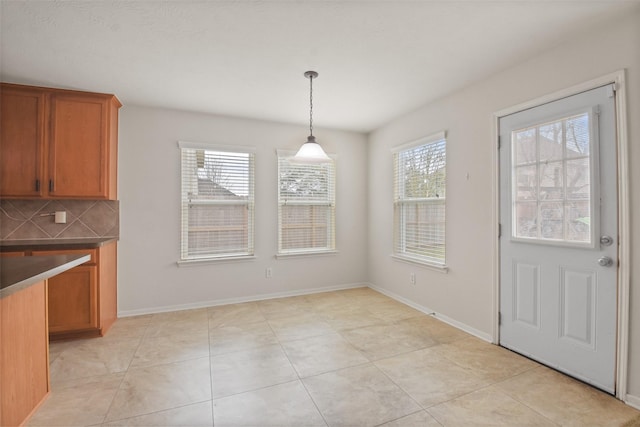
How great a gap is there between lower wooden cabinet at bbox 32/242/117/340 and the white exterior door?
402 cm

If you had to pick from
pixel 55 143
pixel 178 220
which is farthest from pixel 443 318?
pixel 55 143

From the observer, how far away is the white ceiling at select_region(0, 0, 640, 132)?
193 centimetres

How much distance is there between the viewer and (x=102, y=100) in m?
3.20

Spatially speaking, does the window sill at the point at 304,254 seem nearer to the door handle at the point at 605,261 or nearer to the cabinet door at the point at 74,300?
the cabinet door at the point at 74,300

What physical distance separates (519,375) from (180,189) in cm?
406

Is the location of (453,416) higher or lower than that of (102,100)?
lower

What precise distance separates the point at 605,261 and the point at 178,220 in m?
4.26

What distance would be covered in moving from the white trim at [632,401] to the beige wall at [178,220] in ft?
10.9

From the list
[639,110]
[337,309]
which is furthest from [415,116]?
[337,309]

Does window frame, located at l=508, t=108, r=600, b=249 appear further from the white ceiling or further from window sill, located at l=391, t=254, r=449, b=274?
window sill, located at l=391, t=254, r=449, b=274

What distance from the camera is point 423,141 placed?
369cm

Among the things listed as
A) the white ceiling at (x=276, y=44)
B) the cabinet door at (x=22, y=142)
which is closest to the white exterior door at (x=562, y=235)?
the white ceiling at (x=276, y=44)

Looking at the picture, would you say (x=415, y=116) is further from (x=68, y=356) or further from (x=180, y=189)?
(x=68, y=356)

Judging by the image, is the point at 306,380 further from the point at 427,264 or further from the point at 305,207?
the point at 305,207
